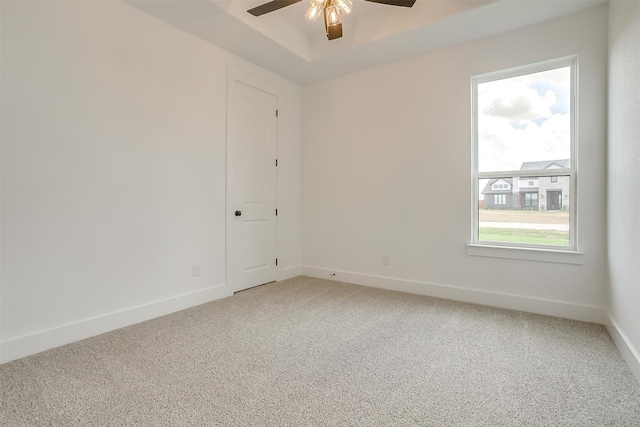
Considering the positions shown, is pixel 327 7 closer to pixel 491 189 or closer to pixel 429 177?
pixel 429 177

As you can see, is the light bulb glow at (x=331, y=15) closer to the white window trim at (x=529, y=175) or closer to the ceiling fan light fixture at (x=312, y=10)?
the ceiling fan light fixture at (x=312, y=10)

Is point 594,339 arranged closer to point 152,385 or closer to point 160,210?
point 152,385

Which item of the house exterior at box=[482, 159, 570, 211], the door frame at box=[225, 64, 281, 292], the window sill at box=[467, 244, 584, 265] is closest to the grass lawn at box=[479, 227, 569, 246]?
the window sill at box=[467, 244, 584, 265]

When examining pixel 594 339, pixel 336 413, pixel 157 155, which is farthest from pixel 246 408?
pixel 594 339

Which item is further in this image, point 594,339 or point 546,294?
point 546,294

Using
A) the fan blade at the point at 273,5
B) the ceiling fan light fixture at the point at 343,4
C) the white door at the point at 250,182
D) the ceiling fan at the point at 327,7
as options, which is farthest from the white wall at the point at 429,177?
the fan blade at the point at 273,5

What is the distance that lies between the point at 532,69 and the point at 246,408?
12.0 ft

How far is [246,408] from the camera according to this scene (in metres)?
1.51

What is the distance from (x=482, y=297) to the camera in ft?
10.2

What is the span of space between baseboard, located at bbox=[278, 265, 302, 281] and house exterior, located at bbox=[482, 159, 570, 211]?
2.54m

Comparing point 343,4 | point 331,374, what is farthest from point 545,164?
point 331,374

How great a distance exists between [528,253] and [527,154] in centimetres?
96

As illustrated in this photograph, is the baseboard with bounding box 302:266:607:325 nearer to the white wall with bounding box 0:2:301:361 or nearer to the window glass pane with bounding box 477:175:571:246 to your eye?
the window glass pane with bounding box 477:175:571:246

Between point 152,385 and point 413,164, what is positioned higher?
point 413,164
